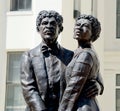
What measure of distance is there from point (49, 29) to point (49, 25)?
4 centimetres

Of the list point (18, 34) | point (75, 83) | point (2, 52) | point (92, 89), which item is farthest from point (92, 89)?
point (18, 34)

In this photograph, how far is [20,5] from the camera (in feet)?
75.3

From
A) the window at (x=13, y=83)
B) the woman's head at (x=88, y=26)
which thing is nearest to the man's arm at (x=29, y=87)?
the woman's head at (x=88, y=26)

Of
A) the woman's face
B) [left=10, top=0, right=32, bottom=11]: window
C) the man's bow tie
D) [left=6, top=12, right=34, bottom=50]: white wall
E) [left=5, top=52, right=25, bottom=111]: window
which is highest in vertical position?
the woman's face

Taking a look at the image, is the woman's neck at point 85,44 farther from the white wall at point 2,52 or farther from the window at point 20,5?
the window at point 20,5

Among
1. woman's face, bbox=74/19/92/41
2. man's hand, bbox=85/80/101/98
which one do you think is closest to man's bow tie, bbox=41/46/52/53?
woman's face, bbox=74/19/92/41

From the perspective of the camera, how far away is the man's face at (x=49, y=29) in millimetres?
6031

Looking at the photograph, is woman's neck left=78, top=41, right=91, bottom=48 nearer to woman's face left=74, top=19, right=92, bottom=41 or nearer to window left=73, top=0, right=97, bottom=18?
woman's face left=74, top=19, right=92, bottom=41

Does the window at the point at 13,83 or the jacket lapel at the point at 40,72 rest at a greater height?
the jacket lapel at the point at 40,72

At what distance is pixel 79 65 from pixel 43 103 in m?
0.43

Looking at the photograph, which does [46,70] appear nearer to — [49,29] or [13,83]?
[49,29]

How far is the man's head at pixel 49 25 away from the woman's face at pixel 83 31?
0.16m

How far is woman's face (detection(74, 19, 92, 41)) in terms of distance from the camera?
6.05m

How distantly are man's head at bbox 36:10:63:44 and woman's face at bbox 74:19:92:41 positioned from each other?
0.52ft
